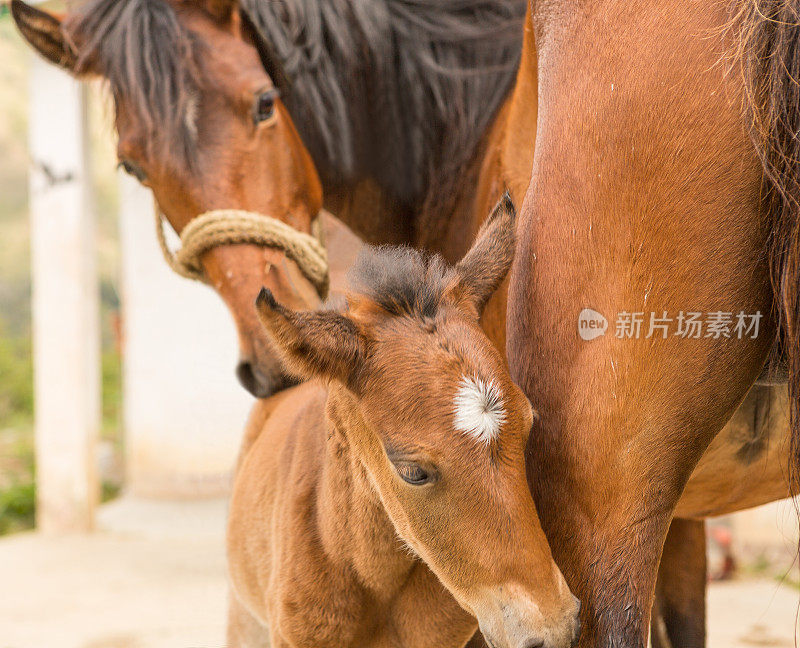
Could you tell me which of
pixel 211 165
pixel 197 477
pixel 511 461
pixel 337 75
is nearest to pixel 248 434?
pixel 211 165

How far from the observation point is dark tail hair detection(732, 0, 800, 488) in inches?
45.1

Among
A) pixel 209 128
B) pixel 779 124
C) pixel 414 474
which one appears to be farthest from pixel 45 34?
pixel 779 124

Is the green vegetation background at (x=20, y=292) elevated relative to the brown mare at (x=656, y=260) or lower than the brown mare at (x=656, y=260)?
elevated

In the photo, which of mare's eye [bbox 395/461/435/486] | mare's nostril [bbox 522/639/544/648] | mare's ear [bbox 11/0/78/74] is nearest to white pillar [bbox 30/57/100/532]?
mare's ear [bbox 11/0/78/74]

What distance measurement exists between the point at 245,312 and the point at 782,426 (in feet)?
4.08

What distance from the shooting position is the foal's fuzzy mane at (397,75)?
2.34 meters

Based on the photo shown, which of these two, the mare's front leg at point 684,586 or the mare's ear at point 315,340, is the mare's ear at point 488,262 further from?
the mare's front leg at point 684,586

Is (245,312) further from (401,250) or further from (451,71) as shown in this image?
(451,71)

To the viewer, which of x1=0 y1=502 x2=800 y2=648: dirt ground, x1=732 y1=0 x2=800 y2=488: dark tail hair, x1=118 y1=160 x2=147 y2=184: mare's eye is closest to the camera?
x1=732 y1=0 x2=800 y2=488: dark tail hair

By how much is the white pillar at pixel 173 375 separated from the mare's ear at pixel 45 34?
13.1 ft

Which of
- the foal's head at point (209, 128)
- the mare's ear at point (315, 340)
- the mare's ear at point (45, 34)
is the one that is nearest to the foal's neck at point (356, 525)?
the mare's ear at point (315, 340)

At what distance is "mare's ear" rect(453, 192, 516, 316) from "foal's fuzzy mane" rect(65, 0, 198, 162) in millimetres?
874

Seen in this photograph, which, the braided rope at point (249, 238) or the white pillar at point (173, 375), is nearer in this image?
the braided rope at point (249, 238)

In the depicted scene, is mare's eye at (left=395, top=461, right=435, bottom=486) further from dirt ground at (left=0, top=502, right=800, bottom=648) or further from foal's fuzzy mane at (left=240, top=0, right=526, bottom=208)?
dirt ground at (left=0, top=502, right=800, bottom=648)
